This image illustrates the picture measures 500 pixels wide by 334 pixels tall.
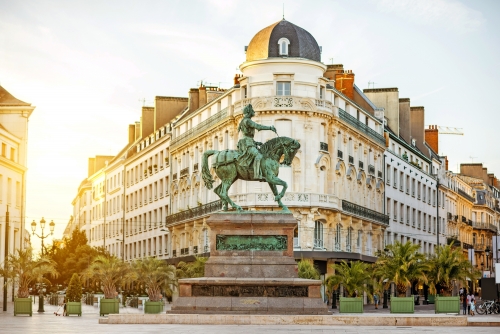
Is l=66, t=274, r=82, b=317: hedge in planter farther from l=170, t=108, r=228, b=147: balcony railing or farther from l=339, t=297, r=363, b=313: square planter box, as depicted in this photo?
l=170, t=108, r=228, b=147: balcony railing

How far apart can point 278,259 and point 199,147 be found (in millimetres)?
43086

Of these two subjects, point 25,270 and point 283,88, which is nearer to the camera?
point 25,270

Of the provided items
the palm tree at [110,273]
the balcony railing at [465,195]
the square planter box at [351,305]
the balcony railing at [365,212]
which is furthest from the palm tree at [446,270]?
the balcony railing at [465,195]

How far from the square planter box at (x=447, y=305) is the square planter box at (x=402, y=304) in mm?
1811

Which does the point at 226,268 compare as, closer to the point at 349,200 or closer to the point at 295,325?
the point at 295,325

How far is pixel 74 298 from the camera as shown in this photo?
45.9 m

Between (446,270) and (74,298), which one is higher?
(446,270)

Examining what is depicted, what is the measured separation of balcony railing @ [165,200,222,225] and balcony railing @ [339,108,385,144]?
10239mm

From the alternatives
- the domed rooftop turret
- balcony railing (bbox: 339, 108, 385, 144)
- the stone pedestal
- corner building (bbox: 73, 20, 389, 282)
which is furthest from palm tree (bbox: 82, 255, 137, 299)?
the stone pedestal

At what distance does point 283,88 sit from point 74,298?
2428 centimetres

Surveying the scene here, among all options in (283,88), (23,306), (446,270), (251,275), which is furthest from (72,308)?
(283,88)

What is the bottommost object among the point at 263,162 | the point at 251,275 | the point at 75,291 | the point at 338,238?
the point at 75,291

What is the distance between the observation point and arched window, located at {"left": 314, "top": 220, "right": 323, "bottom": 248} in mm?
66062

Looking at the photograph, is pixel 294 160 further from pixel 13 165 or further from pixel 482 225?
pixel 482 225
